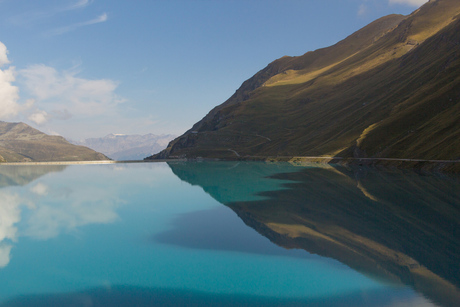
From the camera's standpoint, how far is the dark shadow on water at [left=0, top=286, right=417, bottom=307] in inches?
643

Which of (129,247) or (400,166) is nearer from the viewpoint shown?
(129,247)

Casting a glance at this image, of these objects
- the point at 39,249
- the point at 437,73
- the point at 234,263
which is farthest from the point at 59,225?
the point at 437,73

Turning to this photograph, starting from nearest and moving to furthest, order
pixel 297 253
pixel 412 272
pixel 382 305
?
pixel 382 305
pixel 412 272
pixel 297 253

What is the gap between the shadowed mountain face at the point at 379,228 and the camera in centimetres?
2006

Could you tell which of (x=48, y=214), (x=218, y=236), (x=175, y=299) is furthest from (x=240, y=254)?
(x=48, y=214)

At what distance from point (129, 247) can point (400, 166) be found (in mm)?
95430

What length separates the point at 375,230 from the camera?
100 feet

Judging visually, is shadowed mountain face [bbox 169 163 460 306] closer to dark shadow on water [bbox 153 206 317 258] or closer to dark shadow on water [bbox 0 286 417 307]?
dark shadow on water [bbox 153 206 317 258]

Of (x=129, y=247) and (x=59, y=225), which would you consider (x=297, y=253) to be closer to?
(x=129, y=247)

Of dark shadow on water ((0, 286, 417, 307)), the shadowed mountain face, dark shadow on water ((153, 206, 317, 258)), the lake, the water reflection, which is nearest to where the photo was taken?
dark shadow on water ((0, 286, 417, 307))

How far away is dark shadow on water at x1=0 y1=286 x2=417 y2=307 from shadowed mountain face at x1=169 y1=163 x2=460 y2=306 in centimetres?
329

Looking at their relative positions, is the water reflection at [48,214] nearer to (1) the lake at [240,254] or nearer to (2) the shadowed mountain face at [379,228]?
(1) the lake at [240,254]

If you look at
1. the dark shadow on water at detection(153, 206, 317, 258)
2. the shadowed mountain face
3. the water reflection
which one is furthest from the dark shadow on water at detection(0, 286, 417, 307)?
the water reflection

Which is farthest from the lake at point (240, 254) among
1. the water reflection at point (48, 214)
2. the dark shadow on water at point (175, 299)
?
the water reflection at point (48, 214)
